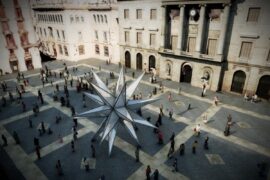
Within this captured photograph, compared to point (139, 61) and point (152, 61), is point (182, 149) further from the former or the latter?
point (139, 61)

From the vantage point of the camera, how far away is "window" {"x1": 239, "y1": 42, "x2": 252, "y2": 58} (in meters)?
29.3

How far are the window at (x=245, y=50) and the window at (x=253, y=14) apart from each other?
3.17 metres

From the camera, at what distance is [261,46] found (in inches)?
1107

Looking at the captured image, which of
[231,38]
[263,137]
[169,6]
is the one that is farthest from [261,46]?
[169,6]

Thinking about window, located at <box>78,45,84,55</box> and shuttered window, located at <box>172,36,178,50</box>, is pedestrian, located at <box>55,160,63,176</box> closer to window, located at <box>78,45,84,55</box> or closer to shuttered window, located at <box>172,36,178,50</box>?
shuttered window, located at <box>172,36,178,50</box>

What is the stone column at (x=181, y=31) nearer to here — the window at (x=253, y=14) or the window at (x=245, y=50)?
the window at (x=245, y=50)

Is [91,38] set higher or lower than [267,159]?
higher

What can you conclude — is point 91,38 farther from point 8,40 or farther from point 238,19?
point 238,19

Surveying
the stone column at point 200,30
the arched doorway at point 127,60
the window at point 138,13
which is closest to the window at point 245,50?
the stone column at point 200,30

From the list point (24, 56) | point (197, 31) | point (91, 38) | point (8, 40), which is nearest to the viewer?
point (197, 31)

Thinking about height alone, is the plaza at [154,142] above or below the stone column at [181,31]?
below

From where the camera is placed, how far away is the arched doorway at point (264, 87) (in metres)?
29.1

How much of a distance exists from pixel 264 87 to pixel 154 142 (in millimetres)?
19102

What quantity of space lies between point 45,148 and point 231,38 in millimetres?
28270
